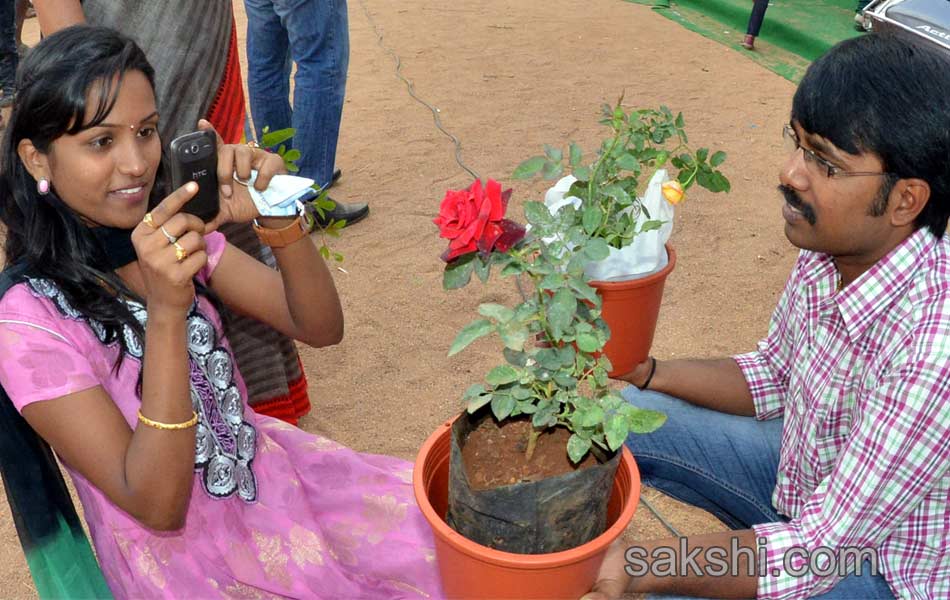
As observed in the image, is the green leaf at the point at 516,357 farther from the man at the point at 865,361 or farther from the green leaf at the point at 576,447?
the man at the point at 865,361

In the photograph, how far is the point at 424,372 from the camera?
11.1ft

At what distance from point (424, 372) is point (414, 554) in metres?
1.52

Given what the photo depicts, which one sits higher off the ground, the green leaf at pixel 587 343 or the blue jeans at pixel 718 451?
the green leaf at pixel 587 343

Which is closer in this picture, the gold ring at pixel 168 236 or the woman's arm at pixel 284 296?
the gold ring at pixel 168 236

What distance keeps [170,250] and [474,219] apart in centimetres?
50

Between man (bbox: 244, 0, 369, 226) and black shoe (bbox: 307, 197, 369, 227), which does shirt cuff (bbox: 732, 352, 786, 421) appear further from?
black shoe (bbox: 307, 197, 369, 227)

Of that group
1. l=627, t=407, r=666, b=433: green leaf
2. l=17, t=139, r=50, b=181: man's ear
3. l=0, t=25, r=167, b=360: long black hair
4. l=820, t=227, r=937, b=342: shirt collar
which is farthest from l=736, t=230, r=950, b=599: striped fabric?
l=17, t=139, r=50, b=181: man's ear

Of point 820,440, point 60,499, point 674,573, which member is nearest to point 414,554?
point 674,573

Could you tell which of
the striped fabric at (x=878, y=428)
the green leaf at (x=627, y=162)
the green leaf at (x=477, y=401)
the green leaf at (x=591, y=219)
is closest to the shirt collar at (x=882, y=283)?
the striped fabric at (x=878, y=428)

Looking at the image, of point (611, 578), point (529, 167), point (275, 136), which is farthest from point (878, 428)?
point (275, 136)

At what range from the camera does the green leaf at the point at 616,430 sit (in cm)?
124

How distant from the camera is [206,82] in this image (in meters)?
2.66

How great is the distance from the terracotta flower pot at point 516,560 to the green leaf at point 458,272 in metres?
0.28

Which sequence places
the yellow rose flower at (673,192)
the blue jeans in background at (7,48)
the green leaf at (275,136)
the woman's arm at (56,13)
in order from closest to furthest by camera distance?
the yellow rose flower at (673,192), the green leaf at (275,136), the woman's arm at (56,13), the blue jeans in background at (7,48)
